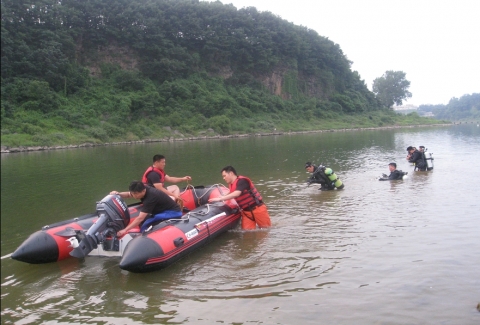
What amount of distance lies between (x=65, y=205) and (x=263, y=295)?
25.9ft

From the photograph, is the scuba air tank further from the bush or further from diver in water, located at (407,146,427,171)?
the bush

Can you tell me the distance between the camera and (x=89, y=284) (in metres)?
5.84

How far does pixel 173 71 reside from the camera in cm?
5081

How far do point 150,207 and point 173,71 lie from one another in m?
46.1

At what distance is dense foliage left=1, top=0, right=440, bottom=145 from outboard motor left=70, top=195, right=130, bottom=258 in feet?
4.66

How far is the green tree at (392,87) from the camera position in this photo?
9994 cm

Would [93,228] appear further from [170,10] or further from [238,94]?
[238,94]

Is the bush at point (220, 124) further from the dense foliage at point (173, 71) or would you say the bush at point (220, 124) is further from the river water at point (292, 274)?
the river water at point (292, 274)

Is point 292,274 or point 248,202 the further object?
point 248,202

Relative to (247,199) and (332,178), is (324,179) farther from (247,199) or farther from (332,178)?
(247,199)

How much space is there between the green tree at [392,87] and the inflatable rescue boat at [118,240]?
100 metres

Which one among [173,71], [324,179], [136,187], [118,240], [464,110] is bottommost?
[118,240]

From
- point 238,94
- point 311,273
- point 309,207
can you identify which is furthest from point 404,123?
point 311,273

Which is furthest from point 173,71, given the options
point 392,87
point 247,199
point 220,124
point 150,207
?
point 392,87
